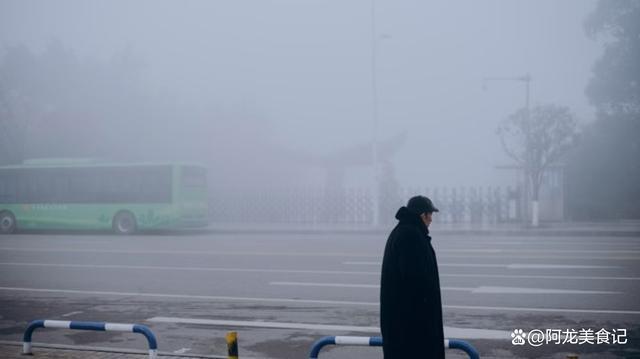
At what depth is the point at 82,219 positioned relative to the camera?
27281 millimetres

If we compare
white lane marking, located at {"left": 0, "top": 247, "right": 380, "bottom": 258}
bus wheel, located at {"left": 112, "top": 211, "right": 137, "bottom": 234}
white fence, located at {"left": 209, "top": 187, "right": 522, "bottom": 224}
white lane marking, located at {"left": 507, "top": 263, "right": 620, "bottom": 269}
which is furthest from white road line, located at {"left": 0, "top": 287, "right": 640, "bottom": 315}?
white fence, located at {"left": 209, "top": 187, "right": 522, "bottom": 224}

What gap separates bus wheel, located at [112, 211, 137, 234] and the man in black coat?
23.4 m

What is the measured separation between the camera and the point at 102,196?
88.6ft

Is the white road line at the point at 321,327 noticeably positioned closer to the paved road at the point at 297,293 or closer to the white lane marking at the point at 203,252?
the paved road at the point at 297,293

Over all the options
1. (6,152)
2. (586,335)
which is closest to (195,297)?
(586,335)

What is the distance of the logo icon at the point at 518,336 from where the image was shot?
767 cm

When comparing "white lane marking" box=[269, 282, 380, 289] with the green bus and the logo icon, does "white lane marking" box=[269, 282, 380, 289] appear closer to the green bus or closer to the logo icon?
the logo icon

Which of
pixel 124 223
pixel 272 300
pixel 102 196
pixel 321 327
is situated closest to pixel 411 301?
pixel 321 327

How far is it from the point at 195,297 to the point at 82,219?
58.7 ft

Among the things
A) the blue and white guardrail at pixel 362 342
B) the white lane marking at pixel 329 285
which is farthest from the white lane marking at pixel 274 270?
the blue and white guardrail at pixel 362 342

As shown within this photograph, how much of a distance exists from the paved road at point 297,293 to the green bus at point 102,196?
6865 millimetres

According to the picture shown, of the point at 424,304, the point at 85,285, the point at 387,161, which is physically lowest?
the point at 85,285

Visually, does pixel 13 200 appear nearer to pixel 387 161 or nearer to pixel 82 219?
pixel 82 219

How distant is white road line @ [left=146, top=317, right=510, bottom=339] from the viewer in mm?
8070
